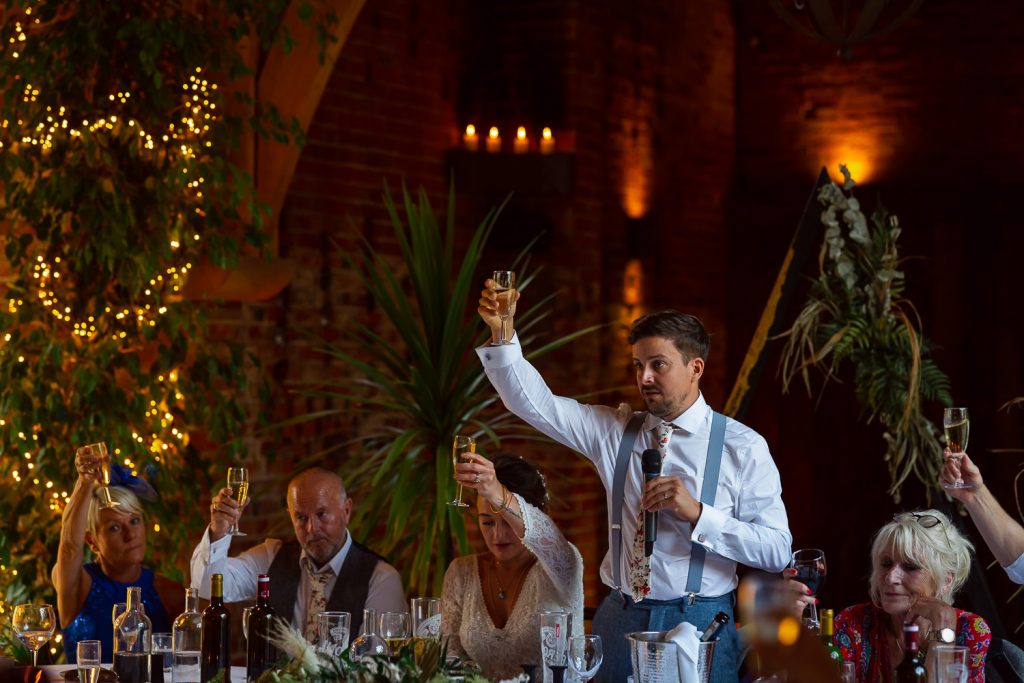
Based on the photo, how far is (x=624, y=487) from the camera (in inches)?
137

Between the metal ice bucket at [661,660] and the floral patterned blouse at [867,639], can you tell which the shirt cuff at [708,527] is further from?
the metal ice bucket at [661,660]

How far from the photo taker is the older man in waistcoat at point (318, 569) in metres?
3.90

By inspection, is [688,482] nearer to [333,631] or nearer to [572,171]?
[333,631]

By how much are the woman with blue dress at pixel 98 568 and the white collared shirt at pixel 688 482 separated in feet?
4.24

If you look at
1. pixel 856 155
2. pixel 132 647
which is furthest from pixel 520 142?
pixel 132 647

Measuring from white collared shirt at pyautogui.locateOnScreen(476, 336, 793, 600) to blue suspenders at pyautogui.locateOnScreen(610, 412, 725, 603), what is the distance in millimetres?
14

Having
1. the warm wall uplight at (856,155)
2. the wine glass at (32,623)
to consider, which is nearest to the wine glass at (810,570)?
the wine glass at (32,623)

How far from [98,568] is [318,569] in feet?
2.25

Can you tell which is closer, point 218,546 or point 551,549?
point 551,549

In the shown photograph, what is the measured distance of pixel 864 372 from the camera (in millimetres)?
4422

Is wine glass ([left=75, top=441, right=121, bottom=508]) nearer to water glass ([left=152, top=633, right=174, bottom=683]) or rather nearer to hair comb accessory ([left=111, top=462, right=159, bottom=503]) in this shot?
hair comb accessory ([left=111, top=462, right=159, bottom=503])

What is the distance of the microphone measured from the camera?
3.16 metres

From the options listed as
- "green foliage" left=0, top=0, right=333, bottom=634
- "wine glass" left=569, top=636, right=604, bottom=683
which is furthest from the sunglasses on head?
"green foliage" left=0, top=0, right=333, bottom=634

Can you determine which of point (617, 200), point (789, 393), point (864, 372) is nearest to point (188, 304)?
point (864, 372)
